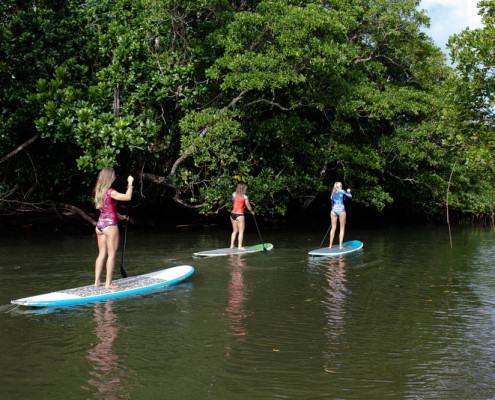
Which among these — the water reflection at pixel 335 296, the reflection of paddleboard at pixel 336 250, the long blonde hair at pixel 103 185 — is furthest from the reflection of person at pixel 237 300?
the long blonde hair at pixel 103 185

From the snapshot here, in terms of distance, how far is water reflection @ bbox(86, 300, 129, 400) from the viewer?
15.6ft

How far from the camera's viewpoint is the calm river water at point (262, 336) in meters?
4.86

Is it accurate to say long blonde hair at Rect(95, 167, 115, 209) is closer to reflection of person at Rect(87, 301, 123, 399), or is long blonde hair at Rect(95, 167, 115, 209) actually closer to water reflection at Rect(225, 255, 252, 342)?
reflection of person at Rect(87, 301, 123, 399)

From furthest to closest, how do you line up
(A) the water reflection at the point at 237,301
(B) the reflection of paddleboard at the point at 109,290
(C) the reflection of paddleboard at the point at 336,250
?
(C) the reflection of paddleboard at the point at 336,250, (B) the reflection of paddleboard at the point at 109,290, (A) the water reflection at the point at 237,301

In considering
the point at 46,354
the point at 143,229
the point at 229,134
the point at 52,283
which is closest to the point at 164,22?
the point at 229,134

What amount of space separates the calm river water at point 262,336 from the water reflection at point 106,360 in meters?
0.02

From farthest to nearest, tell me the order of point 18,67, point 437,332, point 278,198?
point 278,198, point 18,67, point 437,332

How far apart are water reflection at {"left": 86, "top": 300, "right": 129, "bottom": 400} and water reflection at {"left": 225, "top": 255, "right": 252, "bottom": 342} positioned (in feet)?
4.73

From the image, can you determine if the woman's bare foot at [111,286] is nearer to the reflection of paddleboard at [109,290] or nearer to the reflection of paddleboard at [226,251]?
the reflection of paddleboard at [109,290]

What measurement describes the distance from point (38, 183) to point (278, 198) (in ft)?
30.3

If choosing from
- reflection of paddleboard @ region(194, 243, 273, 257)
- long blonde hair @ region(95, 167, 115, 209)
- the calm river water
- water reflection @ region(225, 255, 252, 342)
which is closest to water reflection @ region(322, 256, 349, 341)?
the calm river water

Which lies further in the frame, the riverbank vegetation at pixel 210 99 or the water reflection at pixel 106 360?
the riverbank vegetation at pixel 210 99

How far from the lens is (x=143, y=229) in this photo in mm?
23578

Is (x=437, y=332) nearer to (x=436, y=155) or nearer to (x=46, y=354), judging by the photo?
(x=46, y=354)
